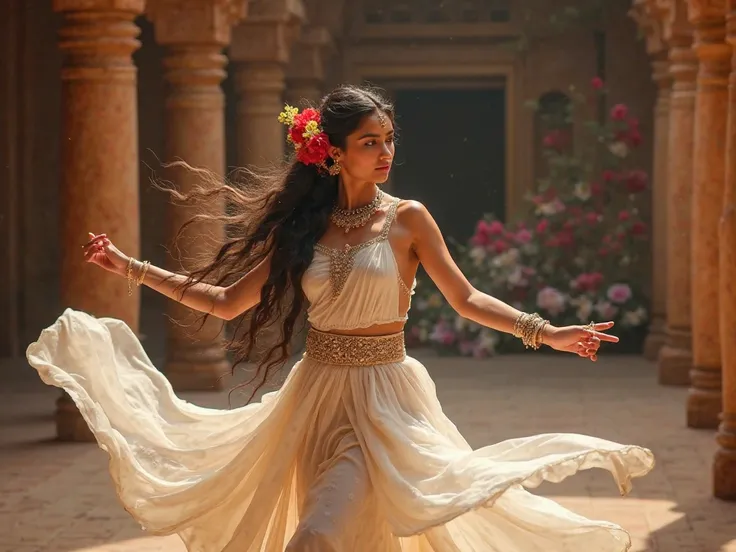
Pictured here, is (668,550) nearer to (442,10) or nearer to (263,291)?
(263,291)

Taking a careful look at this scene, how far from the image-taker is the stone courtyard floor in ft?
22.7

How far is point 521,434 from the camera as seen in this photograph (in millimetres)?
9609

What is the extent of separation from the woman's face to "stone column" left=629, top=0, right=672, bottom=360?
7.85 metres

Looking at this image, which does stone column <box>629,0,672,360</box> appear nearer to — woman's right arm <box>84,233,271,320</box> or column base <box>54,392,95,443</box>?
column base <box>54,392,95,443</box>

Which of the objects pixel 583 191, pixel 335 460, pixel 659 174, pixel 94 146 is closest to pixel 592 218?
pixel 583 191

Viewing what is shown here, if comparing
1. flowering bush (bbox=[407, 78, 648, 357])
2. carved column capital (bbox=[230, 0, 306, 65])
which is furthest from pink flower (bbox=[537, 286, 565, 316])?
carved column capital (bbox=[230, 0, 306, 65])

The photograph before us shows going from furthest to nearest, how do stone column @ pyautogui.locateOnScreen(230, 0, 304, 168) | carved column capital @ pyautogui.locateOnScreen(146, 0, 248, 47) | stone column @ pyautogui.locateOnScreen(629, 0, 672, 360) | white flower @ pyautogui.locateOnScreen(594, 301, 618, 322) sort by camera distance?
white flower @ pyautogui.locateOnScreen(594, 301, 618, 322), stone column @ pyautogui.locateOnScreen(629, 0, 672, 360), stone column @ pyautogui.locateOnScreen(230, 0, 304, 168), carved column capital @ pyautogui.locateOnScreen(146, 0, 248, 47)

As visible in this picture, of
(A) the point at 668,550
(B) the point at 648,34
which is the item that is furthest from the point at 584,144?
(A) the point at 668,550

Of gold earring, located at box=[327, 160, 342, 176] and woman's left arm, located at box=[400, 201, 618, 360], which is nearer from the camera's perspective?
woman's left arm, located at box=[400, 201, 618, 360]

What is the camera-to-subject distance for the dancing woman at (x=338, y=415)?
4.85 m

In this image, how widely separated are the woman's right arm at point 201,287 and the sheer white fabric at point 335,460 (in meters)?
0.28

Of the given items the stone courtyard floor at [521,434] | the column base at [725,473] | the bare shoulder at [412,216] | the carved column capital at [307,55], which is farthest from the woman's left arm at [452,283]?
the carved column capital at [307,55]

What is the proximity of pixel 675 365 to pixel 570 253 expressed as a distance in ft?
9.37

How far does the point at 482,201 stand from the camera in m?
17.6
